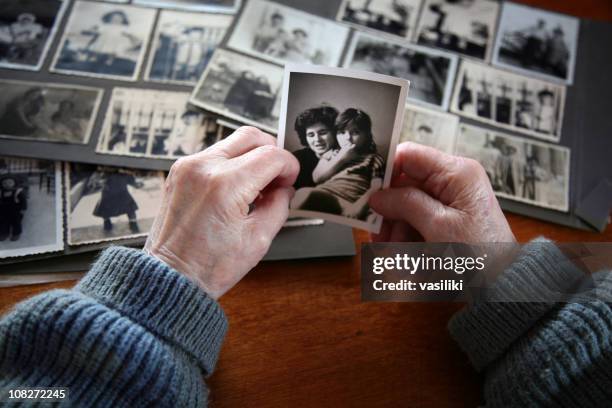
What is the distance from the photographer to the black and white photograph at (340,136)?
2.33ft

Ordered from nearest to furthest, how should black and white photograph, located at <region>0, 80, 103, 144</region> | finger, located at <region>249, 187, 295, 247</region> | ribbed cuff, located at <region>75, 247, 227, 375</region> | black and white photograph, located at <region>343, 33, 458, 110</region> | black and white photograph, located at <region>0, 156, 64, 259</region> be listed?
1. ribbed cuff, located at <region>75, 247, 227, 375</region>
2. finger, located at <region>249, 187, 295, 247</region>
3. black and white photograph, located at <region>0, 156, 64, 259</region>
4. black and white photograph, located at <region>0, 80, 103, 144</region>
5. black and white photograph, located at <region>343, 33, 458, 110</region>

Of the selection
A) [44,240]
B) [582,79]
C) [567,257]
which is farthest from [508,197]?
[44,240]

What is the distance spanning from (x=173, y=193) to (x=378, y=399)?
1.32 feet

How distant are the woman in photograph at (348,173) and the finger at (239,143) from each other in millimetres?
98

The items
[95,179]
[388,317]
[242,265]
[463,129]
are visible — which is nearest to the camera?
[242,265]

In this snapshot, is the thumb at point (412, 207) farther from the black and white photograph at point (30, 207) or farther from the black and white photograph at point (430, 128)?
the black and white photograph at point (30, 207)

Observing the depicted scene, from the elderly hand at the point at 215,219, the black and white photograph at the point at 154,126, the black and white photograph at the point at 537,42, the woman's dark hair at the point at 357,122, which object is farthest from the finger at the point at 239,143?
the black and white photograph at the point at 537,42

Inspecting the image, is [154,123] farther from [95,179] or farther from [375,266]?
[375,266]

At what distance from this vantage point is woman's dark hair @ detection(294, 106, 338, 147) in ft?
2.39

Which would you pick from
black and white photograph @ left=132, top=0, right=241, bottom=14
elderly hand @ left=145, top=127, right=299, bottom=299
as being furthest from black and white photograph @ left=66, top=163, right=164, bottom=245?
black and white photograph @ left=132, top=0, right=241, bottom=14

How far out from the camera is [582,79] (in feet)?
3.48

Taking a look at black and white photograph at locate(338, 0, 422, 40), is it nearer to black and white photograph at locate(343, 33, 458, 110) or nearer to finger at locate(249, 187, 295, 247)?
black and white photograph at locate(343, 33, 458, 110)

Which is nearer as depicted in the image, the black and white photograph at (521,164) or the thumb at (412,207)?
the thumb at (412,207)

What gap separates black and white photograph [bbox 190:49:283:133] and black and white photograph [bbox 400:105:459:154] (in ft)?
0.86
